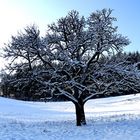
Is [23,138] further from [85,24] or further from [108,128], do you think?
[85,24]

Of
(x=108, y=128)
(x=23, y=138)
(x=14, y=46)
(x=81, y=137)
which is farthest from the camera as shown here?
(x=14, y=46)

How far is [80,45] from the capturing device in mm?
26031

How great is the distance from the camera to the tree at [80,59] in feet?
84.3

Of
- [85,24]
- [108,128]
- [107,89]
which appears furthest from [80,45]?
[108,128]

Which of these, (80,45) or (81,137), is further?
(80,45)

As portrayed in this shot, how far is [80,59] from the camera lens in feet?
86.7

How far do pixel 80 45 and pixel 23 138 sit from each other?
9335 millimetres

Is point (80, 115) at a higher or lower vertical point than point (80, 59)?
lower

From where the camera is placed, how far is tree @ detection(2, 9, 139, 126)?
1012 inches

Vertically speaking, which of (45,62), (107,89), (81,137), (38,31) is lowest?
(81,137)

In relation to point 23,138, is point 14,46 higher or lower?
higher

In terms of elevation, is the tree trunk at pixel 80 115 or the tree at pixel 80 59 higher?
the tree at pixel 80 59

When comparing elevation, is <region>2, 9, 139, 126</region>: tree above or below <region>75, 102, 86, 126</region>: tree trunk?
above

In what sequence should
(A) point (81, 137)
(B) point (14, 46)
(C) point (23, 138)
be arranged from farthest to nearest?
(B) point (14, 46) → (A) point (81, 137) → (C) point (23, 138)
